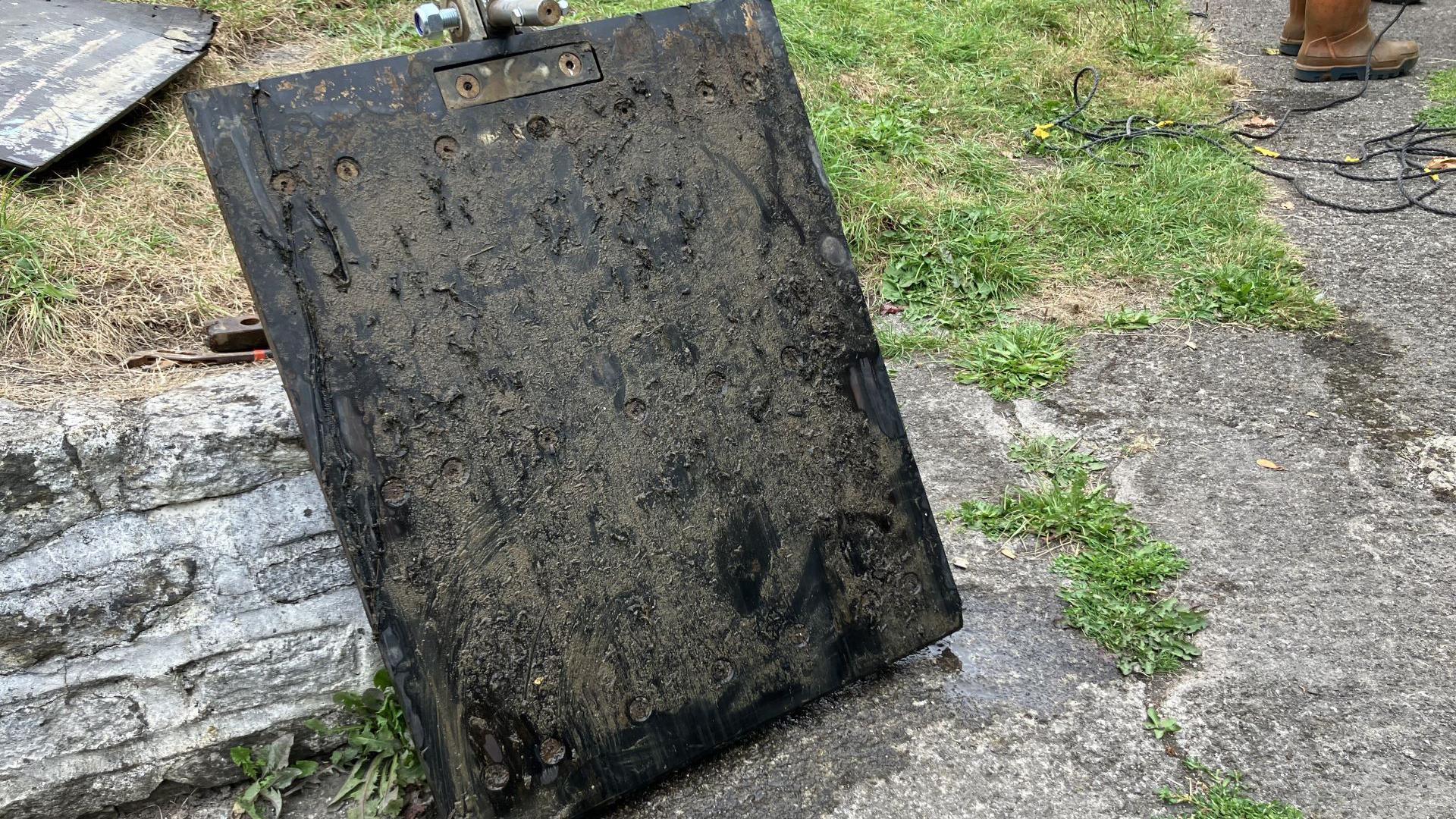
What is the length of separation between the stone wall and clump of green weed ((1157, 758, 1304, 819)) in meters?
1.58

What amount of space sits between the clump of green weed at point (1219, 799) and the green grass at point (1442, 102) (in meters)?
4.12

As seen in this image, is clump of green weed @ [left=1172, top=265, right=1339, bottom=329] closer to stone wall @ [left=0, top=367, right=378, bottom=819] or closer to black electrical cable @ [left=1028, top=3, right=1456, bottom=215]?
black electrical cable @ [left=1028, top=3, right=1456, bottom=215]

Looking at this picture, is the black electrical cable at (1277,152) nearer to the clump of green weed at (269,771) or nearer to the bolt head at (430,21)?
the bolt head at (430,21)

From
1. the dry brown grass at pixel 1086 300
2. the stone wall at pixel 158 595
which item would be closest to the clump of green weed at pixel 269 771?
the stone wall at pixel 158 595

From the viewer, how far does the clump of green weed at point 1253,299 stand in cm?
345

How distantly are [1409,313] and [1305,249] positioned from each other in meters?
0.60

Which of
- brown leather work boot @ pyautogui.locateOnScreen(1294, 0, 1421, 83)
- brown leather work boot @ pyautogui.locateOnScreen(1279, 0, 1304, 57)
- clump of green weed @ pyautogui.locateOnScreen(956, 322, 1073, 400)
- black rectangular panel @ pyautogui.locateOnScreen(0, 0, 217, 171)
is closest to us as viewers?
black rectangular panel @ pyautogui.locateOnScreen(0, 0, 217, 171)

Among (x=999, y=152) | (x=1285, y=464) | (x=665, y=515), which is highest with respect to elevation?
(x=999, y=152)

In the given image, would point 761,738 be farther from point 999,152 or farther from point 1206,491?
point 999,152

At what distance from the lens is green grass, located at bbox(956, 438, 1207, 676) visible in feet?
7.30

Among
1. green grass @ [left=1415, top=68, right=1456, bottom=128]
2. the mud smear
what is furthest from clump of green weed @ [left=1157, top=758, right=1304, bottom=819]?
green grass @ [left=1415, top=68, right=1456, bottom=128]

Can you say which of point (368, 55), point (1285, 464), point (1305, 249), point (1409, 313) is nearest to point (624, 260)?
point (1285, 464)

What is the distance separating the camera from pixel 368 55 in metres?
3.78

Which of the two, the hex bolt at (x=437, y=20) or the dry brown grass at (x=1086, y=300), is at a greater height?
the hex bolt at (x=437, y=20)
